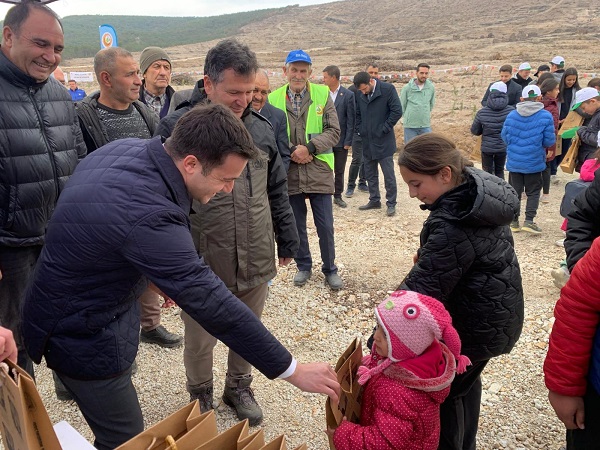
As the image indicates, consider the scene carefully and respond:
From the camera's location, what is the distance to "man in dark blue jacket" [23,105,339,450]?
1714mm

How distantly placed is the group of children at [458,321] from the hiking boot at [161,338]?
2.21 metres

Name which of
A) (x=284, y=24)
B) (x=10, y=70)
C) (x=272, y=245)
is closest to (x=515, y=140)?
(x=272, y=245)

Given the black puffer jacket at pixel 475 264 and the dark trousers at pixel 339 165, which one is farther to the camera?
the dark trousers at pixel 339 165

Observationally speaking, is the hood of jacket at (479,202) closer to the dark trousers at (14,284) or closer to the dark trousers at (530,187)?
the dark trousers at (14,284)

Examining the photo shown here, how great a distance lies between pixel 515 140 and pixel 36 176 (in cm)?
570

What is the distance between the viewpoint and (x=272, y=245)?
3078mm

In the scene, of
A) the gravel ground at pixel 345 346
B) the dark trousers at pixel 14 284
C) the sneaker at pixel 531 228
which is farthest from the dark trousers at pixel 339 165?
the dark trousers at pixel 14 284

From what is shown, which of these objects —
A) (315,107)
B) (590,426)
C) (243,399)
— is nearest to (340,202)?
(315,107)

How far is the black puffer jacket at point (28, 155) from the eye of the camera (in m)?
2.70

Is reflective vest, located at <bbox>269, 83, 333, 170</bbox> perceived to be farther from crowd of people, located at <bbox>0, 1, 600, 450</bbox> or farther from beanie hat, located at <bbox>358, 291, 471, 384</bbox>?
beanie hat, located at <bbox>358, 291, 471, 384</bbox>

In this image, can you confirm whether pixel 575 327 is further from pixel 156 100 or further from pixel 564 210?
pixel 156 100

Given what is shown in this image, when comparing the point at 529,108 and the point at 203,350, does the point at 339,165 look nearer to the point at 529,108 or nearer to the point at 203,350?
the point at 529,108

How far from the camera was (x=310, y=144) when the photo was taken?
15.9ft


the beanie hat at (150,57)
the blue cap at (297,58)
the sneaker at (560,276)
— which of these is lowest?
the sneaker at (560,276)
